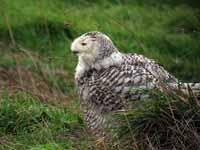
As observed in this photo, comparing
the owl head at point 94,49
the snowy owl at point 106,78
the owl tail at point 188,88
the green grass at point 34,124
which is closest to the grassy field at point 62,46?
the green grass at point 34,124

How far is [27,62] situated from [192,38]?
2653 mm

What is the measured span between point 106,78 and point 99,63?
19 cm

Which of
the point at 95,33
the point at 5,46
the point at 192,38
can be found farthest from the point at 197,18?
the point at 95,33

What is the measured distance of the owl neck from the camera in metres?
7.19

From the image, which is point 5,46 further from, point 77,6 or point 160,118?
point 160,118

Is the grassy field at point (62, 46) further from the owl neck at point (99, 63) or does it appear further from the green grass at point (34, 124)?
the owl neck at point (99, 63)

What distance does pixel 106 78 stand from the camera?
709 centimetres

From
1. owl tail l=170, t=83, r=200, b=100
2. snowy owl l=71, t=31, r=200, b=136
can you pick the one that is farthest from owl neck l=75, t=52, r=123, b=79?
owl tail l=170, t=83, r=200, b=100

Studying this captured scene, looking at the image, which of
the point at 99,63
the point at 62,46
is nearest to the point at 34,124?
the point at 99,63

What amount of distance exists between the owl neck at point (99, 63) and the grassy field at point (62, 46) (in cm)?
64

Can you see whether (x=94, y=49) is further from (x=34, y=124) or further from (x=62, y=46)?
(x=62, y=46)

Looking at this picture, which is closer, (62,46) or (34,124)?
(34,124)

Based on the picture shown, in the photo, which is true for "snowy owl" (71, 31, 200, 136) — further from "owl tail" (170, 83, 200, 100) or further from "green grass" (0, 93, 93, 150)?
"green grass" (0, 93, 93, 150)

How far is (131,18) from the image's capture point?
42.1 feet
